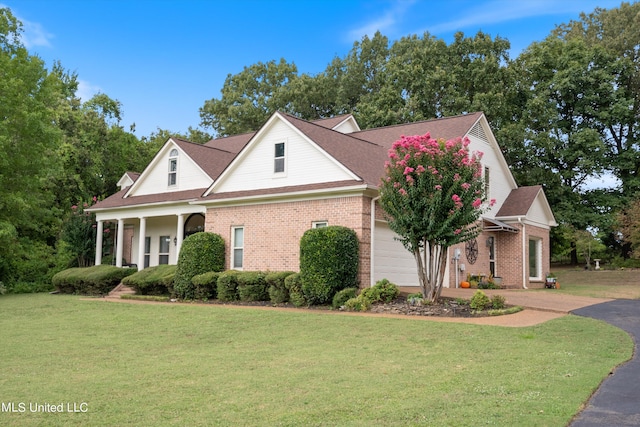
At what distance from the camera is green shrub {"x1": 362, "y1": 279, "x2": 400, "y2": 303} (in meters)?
15.4

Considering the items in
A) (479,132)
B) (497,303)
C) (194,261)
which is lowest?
(497,303)

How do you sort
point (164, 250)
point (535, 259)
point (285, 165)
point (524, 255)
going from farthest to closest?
point (164, 250)
point (535, 259)
point (524, 255)
point (285, 165)

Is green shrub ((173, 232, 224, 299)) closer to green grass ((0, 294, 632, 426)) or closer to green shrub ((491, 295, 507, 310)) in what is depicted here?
green grass ((0, 294, 632, 426))

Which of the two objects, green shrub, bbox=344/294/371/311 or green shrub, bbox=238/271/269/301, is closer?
green shrub, bbox=344/294/371/311

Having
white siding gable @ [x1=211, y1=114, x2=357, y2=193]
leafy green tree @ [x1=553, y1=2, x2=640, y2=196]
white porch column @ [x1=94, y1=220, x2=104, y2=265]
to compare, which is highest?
leafy green tree @ [x1=553, y1=2, x2=640, y2=196]

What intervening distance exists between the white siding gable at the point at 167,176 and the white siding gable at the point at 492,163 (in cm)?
1099

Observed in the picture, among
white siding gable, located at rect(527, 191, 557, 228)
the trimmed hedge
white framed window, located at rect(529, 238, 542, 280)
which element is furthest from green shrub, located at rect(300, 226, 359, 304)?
white framed window, located at rect(529, 238, 542, 280)

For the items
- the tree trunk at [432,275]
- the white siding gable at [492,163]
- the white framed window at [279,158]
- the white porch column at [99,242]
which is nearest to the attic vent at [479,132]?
the white siding gable at [492,163]

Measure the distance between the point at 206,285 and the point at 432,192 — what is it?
27.3 feet

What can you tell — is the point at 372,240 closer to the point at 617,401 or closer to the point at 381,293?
the point at 381,293

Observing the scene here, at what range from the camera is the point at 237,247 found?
20406 millimetres

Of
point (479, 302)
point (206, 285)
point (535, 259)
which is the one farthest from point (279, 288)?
point (535, 259)

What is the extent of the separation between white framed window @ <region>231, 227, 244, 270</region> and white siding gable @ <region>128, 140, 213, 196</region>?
3.77 metres

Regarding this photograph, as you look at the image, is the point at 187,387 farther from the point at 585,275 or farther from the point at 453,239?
the point at 585,275
